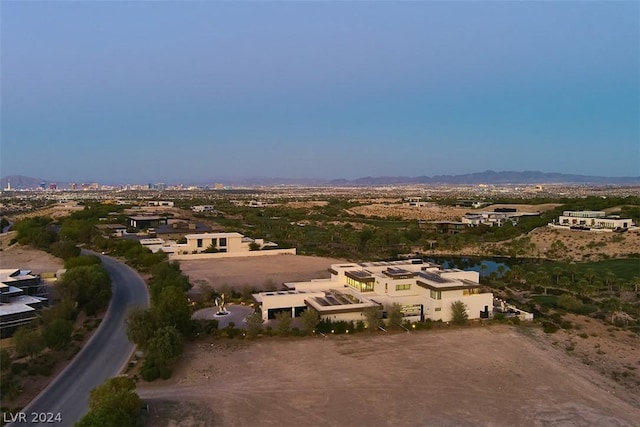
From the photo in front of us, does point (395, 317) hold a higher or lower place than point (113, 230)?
lower

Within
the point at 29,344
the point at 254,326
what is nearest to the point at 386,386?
the point at 254,326

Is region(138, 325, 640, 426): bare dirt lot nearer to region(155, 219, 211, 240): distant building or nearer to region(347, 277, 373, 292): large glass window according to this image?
region(347, 277, 373, 292): large glass window

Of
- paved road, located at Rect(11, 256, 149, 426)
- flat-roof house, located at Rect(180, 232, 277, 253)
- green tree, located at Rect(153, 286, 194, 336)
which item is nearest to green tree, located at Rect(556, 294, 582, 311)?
green tree, located at Rect(153, 286, 194, 336)

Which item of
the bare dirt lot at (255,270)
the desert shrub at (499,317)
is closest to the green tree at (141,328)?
the bare dirt lot at (255,270)

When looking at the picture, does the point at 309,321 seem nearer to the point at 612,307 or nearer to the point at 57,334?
the point at 57,334

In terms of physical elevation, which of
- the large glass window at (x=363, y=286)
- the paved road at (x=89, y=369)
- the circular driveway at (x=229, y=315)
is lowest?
the circular driveway at (x=229, y=315)

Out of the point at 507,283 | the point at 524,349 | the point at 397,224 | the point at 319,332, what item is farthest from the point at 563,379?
the point at 397,224

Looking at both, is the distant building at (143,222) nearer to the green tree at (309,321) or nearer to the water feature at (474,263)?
the water feature at (474,263)
